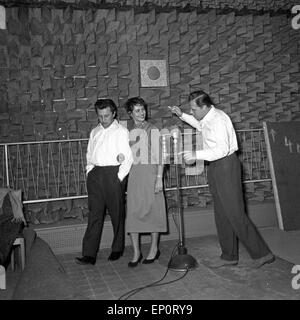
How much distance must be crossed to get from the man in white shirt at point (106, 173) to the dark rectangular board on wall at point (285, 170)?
2005mm

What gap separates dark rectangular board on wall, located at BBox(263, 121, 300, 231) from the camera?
452 cm

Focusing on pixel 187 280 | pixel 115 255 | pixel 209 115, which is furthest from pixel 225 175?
pixel 115 255

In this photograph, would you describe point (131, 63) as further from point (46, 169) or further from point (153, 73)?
point (46, 169)

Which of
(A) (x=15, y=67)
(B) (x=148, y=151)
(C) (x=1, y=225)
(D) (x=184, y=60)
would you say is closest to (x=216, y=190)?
(B) (x=148, y=151)

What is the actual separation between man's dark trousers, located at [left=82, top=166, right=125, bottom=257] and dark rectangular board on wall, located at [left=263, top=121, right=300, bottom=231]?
6.68ft

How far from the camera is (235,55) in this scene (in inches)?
201

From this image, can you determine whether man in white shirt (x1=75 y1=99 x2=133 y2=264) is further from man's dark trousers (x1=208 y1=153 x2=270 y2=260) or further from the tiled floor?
man's dark trousers (x1=208 y1=153 x2=270 y2=260)

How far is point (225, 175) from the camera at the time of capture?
128 inches

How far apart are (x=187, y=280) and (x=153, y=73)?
8.87 feet

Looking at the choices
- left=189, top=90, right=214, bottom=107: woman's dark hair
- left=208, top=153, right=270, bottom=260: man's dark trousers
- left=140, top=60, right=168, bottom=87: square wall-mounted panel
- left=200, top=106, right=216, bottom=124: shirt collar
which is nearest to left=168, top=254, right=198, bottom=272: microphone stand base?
left=208, top=153, right=270, bottom=260: man's dark trousers

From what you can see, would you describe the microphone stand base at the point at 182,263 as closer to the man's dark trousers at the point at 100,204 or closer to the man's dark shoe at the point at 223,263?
the man's dark shoe at the point at 223,263

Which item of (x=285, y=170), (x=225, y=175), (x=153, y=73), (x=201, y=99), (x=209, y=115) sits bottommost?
(x=285, y=170)

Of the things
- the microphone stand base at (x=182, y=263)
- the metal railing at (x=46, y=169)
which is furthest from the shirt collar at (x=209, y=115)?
the metal railing at (x=46, y=169)
